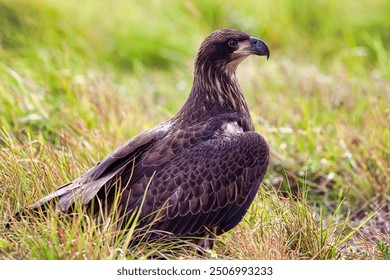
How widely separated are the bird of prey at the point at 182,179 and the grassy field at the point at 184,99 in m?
0.19

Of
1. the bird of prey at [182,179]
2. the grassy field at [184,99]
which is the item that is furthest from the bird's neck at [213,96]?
the grassy field at [184,99]

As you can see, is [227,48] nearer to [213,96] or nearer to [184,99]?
[213,96]

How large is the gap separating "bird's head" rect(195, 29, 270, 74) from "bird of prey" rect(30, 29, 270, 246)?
54 cm

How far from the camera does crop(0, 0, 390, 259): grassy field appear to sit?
6.70 metres

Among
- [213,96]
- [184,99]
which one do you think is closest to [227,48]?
[213,96]

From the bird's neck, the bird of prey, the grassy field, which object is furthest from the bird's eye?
the grassy field

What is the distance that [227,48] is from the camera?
7391 mm

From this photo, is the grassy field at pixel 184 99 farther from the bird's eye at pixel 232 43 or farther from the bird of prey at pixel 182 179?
the bird's eye at pixel 232 43

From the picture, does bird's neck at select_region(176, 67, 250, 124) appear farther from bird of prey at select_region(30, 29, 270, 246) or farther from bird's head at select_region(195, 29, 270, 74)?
bird of prey at select_region(30, 29, 270, 246)

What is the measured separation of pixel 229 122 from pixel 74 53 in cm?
530

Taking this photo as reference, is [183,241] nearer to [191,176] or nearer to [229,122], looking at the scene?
[191,176]

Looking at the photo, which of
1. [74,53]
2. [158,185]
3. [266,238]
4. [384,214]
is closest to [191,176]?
[158,185]

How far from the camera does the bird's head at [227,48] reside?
737 cm

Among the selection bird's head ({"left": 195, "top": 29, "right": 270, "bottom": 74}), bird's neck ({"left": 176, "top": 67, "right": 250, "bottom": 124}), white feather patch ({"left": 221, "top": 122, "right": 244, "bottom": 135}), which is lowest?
white feather patch ({"left": 221, "top": 122, "right": 244, "bottom": 135})
